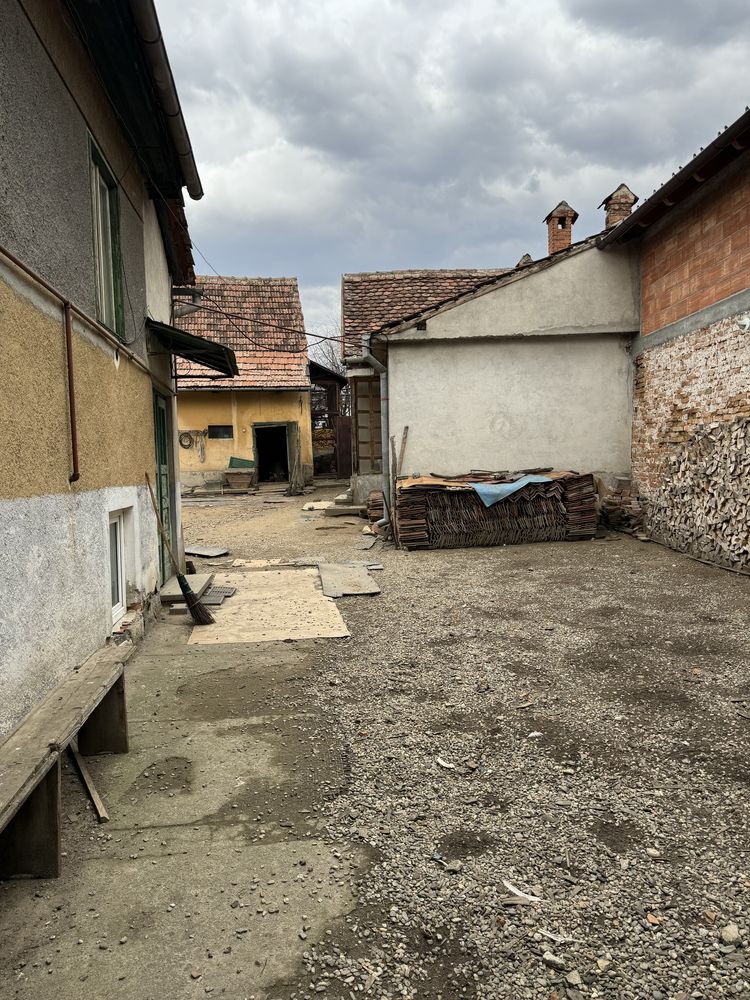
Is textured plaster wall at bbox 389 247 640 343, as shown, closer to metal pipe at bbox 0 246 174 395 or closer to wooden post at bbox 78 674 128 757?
metal pipe at bbox 0 246 174 395

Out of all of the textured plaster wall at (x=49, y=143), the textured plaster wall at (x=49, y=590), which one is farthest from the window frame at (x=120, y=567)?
the textured plaster wall at (x=49, y=143)

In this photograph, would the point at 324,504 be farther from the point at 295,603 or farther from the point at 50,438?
the point at 50,438

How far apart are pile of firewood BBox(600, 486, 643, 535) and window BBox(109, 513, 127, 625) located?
26.7 ft

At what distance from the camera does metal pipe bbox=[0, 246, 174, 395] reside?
9.17 ft

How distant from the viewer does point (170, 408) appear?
26.1 feet

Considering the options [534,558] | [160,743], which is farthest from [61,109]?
[534,558]

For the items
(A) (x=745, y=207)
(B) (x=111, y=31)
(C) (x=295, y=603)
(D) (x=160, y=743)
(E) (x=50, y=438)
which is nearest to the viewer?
(E) (x=50, y=438)

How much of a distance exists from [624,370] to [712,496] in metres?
3.66

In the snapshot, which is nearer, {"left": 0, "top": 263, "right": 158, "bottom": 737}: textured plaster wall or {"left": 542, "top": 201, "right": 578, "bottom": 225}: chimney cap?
{"left": 0, "top": 263, "right": 158, "bottom": 737}: textured plaster wall

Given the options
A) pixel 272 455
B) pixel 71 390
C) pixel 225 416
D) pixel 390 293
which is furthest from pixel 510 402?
pixel 272 455

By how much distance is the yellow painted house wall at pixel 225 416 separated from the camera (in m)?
20.1

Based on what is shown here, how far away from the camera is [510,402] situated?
1091cm

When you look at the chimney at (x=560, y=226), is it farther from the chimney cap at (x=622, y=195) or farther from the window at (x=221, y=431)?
the window at (x=221, y=431)

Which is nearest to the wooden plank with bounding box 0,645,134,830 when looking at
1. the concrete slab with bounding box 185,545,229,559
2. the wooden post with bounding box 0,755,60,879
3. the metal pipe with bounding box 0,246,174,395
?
the wooden post with bounding box 0,755,60,879
